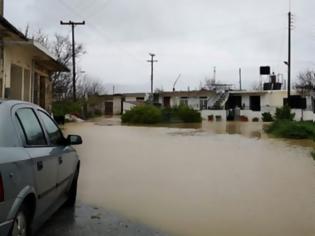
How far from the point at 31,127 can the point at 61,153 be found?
2.80ft

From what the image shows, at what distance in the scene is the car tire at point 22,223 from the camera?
4.75 metres

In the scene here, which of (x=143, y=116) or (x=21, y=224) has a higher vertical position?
(x=143, y=116)

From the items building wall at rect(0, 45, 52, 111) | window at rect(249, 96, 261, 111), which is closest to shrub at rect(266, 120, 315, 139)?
building wall at rect(0, 45, 52, 111)

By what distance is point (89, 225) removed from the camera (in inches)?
277

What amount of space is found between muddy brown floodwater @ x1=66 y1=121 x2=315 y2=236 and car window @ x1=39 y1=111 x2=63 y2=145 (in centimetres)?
165

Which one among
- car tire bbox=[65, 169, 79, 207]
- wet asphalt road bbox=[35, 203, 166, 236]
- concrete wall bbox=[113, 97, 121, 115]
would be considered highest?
concrete wall bbox=[113, 97, 121, 115]

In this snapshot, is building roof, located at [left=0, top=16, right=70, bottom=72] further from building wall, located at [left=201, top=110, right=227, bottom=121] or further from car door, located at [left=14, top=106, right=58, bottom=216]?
building wall, located at [left=201, top=110, right=227, bottom=121]

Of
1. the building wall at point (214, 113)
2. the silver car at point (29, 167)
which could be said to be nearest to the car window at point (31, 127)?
the silver car at point (29, 167)

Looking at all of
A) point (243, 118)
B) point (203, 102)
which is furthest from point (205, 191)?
point (203, 102)

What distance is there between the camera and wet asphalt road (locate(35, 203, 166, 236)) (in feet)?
21.7

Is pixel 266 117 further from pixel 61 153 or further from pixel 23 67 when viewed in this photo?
pixel 61 153

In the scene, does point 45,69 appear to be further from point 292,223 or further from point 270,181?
point 292,223

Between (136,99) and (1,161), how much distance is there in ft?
260

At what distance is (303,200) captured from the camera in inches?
368
